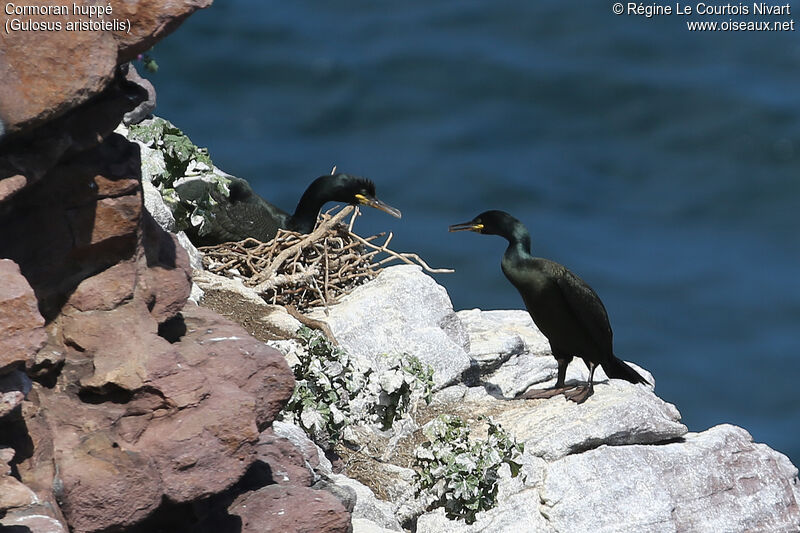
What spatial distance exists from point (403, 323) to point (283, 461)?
292 cm

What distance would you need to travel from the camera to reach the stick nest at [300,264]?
843cm

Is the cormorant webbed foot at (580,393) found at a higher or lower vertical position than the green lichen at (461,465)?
lower

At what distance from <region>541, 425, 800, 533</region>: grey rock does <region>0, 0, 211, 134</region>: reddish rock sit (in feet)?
10.9

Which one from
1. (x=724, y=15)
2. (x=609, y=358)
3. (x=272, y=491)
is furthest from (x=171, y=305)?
(x=724, y=15)

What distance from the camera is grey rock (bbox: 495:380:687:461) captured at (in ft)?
21.7

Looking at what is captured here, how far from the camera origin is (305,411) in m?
6.04

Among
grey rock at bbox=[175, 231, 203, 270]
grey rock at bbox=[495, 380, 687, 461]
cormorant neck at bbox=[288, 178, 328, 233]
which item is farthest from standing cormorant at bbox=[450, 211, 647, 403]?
cormorant neck at bbox=[288, 178, 328, 233]

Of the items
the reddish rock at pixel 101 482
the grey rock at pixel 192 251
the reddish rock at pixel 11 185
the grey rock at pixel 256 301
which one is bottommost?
the grey rock at pixel 256 301

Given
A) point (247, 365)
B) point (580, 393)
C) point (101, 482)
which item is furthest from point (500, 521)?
point (101, 482)

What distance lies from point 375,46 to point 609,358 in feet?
97.5

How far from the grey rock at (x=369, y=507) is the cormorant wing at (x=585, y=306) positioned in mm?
2247

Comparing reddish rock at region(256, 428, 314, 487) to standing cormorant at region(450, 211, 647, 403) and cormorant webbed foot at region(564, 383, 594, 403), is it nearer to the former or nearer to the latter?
cormorant webbed foot at region(564, 383, 594, 403)

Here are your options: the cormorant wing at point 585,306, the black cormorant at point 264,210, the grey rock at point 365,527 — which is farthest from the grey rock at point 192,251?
the grey rock at point 365,527

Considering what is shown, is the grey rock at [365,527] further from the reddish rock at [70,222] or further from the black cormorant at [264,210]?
the black cormorant at [264,210]
